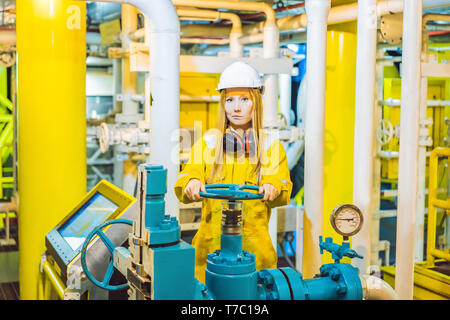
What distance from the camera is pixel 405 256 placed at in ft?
8.21

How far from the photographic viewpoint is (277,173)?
2.35 m

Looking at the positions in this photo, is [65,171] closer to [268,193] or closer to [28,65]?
[28,65]

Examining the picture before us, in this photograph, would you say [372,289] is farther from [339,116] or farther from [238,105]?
[339,116]

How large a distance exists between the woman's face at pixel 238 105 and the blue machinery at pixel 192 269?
2.10 ft

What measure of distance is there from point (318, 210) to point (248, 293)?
1.26 metres

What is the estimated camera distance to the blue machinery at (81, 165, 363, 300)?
148 cm

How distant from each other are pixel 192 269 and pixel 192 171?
874 millimetres

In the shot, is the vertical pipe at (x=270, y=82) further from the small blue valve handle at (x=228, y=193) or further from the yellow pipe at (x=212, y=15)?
the small blue valve handle at (x=228, y=193)

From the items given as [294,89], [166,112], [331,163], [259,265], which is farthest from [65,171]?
[294,89]

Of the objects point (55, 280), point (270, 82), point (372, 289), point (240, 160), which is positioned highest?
point (270, 82)

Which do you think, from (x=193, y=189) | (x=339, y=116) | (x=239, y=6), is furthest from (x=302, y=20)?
(x=193, y=189)

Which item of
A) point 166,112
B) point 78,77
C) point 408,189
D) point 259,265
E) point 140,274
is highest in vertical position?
point 78,77

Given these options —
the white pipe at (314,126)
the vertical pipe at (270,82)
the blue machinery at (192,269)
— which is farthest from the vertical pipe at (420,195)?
the blue machinery at (192,269)

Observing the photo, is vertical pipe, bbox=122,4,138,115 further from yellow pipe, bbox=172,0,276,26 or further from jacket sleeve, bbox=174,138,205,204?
jacket sleeve, bbox=174,138,205,204
